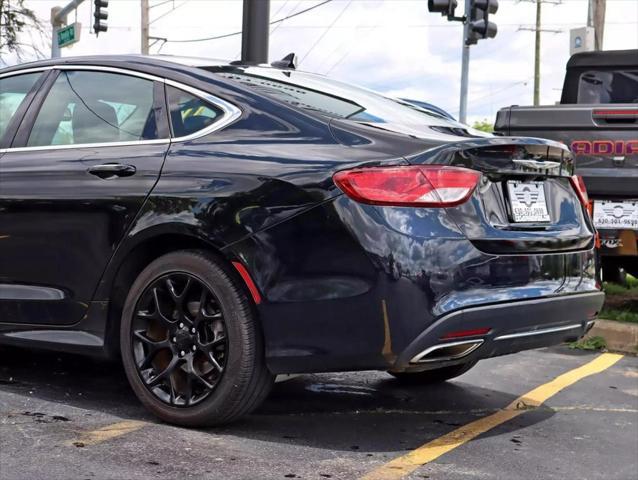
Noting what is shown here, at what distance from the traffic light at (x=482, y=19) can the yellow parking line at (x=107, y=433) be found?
12.8 metres

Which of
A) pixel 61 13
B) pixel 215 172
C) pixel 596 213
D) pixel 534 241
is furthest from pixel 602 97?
pixel 61 13

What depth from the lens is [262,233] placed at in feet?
11.5

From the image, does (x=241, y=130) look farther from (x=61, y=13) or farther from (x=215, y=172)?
(x=61, y=13)

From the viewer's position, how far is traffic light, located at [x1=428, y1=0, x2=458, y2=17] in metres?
A: 15.1

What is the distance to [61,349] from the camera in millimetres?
4020

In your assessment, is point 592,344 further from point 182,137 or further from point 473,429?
point 182,137

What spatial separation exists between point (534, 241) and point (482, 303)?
0.44m

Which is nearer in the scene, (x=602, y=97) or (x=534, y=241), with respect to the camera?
(x=534, y=241)

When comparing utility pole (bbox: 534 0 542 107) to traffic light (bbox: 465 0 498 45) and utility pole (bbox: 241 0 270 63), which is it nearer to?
traffic light (bbox: 465 0 498 45)

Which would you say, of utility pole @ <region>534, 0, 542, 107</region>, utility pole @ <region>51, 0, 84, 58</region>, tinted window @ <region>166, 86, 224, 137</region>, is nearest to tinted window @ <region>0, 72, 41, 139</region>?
tinted window @ <region>166, 86, 224, 137</region>

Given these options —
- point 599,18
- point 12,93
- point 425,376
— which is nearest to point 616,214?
point 425,376

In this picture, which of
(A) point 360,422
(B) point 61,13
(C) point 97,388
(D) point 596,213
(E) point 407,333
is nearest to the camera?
(E) point 407,333

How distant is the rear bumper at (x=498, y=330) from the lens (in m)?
3.33

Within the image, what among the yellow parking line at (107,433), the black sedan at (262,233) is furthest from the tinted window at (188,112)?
the yellow parking line at (107,433)
